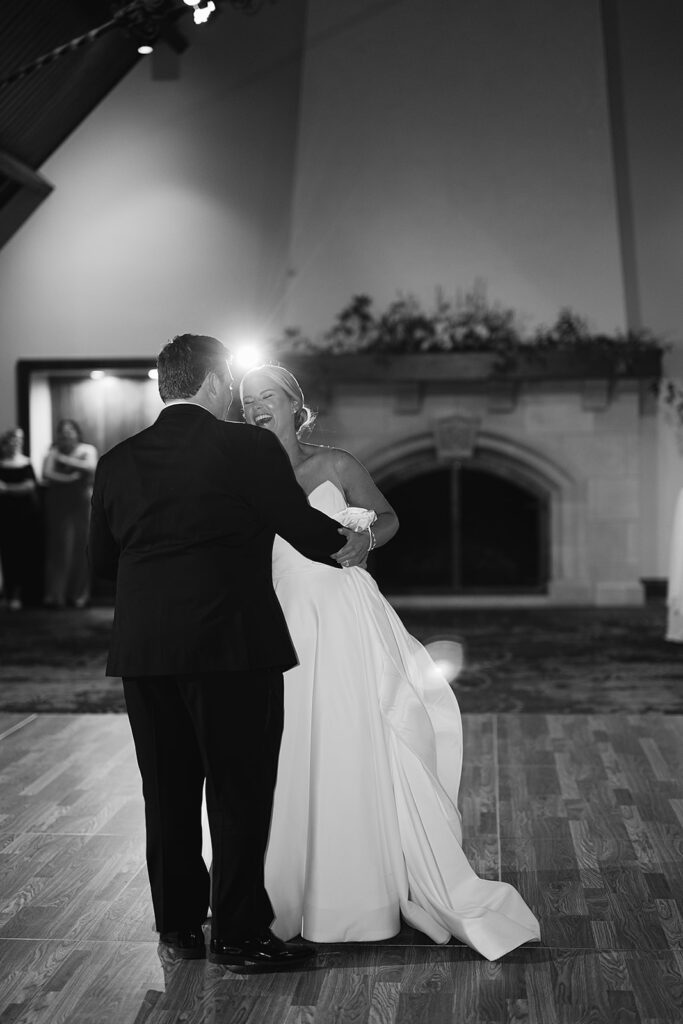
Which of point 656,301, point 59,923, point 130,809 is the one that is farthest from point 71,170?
point 59,923

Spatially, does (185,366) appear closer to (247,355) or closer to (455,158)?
(247,355)

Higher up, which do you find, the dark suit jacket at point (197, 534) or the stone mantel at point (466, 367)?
the stone mantel at point (466, 367)

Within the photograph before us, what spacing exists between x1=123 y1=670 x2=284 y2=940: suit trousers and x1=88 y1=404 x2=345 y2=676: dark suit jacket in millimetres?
71

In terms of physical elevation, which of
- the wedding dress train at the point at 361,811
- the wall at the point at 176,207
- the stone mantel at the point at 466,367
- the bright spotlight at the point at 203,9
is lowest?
the wedding dress train at the point at 361,811

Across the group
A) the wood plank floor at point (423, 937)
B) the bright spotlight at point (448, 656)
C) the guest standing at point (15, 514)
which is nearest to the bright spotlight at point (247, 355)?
the guest standing at point (15, 514)

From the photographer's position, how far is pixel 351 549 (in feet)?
8.34

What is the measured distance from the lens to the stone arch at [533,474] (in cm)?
948

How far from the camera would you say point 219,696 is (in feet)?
7.93

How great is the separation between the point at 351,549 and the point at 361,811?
614mm

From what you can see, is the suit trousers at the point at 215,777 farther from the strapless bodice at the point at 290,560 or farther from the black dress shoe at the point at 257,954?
the strapless bodice at the point at 290,560

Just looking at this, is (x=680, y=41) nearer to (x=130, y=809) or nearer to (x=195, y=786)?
(x=130, y=809)

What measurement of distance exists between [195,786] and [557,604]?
7.18 m

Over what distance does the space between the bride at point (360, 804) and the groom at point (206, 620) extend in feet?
0.55

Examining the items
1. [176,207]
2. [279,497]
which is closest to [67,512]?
[176,207]
